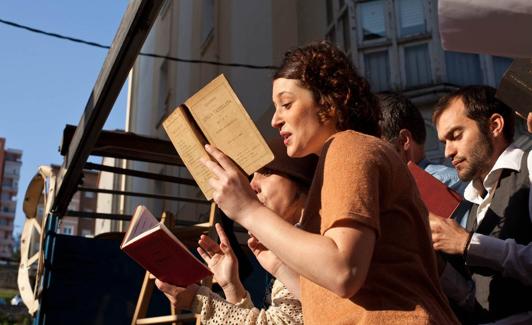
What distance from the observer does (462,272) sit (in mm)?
2260

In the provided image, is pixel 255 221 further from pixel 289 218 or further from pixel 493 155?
pixel 493 155

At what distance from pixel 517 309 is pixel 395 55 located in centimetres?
545

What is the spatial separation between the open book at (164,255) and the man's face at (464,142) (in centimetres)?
107

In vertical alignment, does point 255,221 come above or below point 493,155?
below

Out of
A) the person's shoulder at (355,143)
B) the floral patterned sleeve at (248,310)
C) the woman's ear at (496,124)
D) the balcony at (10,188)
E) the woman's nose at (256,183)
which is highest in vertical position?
the balcony at (10,188)

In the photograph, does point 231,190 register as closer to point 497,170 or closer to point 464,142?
point 497,170

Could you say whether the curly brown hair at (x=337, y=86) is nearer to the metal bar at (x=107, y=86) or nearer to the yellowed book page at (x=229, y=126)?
the yellowed book page at (x=229, y=126)

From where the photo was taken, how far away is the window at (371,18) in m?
7.34

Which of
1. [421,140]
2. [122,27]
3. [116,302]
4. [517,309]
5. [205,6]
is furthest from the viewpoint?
[205,6]

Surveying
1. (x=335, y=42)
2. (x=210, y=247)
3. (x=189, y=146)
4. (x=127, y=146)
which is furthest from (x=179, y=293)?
(x=335, y=42)

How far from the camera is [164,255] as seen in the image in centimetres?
222

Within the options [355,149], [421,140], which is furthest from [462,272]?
[355,149]

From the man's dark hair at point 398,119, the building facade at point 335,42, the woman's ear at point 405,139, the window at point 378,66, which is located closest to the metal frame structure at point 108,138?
the man's dark hair at point 398,119

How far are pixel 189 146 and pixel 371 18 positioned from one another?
6.09 m
